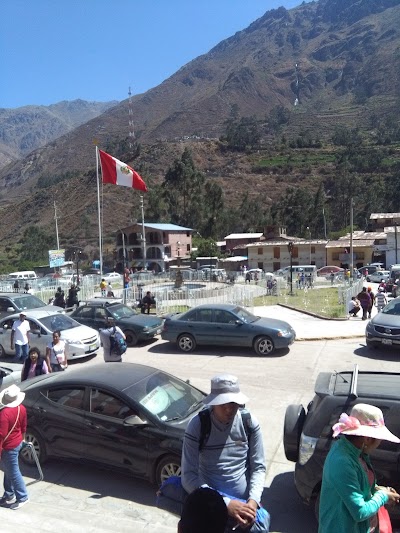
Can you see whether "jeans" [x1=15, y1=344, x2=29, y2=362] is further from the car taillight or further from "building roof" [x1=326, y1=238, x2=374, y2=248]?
"building roof" [x1=326, y1=238, x2=374, y2=248]

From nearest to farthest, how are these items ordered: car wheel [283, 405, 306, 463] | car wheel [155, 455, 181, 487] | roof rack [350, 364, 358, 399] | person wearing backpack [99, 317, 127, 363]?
roof rack [350, 364, 358, 399]
car wheel [283, 405, 306, 463]
car wheel [155, 455, 181, 487]
person wearing backpack [99, 317, 127, 363]

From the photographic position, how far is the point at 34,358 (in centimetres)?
852

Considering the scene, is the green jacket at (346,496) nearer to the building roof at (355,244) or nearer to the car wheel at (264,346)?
the car wheel at (264,346)

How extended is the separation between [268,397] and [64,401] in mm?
4274

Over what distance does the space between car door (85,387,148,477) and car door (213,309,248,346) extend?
761 cm

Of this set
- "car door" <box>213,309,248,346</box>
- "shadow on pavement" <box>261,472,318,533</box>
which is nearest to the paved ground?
"shadow on pavement" <box>261,472,318,533</box>

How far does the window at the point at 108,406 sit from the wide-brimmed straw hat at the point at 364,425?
3.44 meters

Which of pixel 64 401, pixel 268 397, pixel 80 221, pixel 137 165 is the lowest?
pixel 268 397

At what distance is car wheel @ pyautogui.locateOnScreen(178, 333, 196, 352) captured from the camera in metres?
14.2

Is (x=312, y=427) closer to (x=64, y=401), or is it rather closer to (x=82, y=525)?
(x=82, y=525)

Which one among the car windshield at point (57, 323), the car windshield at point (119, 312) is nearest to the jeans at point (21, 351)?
the car windshield at point (57, 323)

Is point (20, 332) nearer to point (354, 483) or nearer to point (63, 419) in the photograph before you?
point (63, 419)

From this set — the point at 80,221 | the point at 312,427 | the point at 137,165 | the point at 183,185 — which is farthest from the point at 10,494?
the point at 137,165

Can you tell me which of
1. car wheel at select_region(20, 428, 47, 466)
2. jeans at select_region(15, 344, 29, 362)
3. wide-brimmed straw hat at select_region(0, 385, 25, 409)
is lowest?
car wheel at select_region(20, 428, 47, 466)
